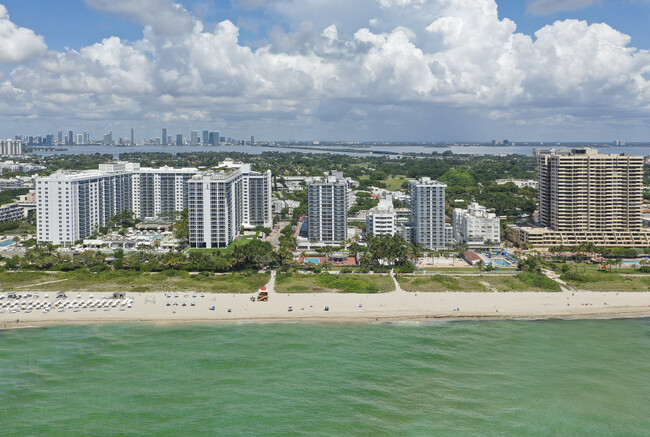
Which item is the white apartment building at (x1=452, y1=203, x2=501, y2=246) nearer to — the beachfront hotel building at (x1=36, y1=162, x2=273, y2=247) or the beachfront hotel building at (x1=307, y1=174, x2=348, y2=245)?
the beachfront hotel building at (x1=307, y1=174, x2=348, y2=245)

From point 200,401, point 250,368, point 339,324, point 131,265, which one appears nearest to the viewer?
point 200,401

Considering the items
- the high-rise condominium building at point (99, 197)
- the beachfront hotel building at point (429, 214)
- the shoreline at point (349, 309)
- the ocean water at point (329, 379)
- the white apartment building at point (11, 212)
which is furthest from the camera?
the white apartment building at point (11, 212)

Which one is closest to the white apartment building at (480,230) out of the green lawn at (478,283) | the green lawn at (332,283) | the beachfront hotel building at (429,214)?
the beachfront hotel building at (429,214)

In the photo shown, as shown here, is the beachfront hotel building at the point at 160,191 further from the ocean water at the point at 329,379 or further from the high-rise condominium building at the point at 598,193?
the high-rise condominium building at the point at 598,193

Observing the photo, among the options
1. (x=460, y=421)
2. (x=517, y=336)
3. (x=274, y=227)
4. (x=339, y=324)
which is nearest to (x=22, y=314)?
(x=339, y=324)

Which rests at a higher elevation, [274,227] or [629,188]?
[629,188]

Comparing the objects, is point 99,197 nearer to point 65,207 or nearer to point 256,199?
point 65,207

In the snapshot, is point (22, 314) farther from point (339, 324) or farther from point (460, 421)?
point (460, 421)
